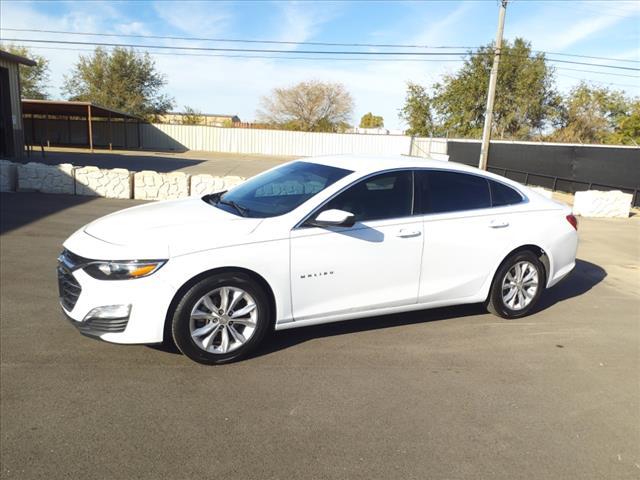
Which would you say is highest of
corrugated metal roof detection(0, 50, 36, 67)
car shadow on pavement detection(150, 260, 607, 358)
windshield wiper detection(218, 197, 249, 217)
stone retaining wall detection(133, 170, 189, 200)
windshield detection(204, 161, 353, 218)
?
corrugated metal roof detection(0, 50, 36, 67)

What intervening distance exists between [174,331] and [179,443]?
93 centimetres

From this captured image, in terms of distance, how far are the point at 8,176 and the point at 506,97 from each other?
147 ft

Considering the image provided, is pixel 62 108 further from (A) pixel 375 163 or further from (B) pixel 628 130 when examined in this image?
(B) pixel 628 130

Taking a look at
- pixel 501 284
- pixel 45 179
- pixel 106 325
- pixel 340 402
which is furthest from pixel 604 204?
pixel 45 179

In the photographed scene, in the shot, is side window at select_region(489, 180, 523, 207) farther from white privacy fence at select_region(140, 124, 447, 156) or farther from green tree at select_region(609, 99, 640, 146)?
green tree at select_region(609, 99, 640, 146)

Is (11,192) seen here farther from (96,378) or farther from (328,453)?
(328,453)

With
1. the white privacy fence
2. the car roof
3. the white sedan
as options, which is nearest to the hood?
the white sedan

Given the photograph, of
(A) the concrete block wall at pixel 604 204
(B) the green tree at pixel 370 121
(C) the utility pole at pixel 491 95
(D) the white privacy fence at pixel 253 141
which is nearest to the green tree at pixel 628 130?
(D) the white privacy fence at pixel 253 141

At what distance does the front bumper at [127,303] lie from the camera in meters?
3.50

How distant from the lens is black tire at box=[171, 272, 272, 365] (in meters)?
3.62

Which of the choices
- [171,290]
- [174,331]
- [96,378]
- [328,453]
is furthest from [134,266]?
[328,453]

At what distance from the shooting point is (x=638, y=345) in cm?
469

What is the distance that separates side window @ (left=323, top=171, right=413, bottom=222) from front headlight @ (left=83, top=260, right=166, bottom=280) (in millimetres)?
1404

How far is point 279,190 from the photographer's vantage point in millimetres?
4641
